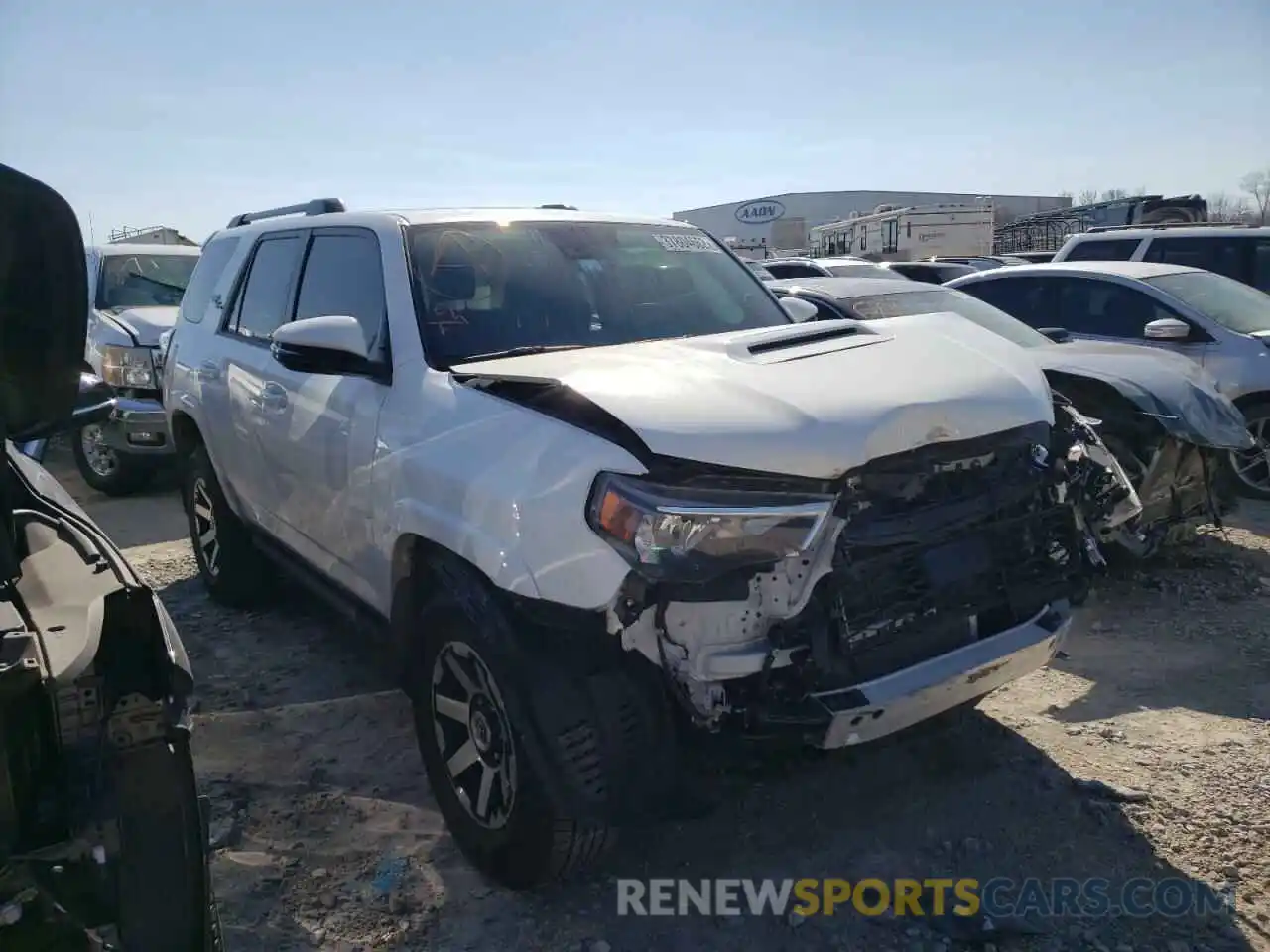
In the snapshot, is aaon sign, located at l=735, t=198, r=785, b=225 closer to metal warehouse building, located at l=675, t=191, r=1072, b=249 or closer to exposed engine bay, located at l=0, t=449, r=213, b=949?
metal warehouse building, located at l=675, t=191, r=1072, b=249

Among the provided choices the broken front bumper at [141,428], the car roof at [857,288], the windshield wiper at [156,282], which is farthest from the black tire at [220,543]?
the windshield wiper at [156,282]

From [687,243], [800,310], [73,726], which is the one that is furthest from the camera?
[800,310]

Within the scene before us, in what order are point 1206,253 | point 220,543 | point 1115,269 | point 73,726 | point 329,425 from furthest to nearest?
point 1206,253, point 1115,269, point 220,543, point 329,425, point 73,726

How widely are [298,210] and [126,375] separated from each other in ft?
13.1

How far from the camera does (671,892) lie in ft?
9.39

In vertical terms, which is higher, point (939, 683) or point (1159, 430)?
point (1159, 430)

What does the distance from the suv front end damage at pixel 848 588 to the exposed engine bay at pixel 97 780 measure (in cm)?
100

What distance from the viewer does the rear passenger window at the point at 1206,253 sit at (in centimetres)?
943

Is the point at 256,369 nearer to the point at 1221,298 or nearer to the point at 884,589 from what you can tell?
the point at 884,589

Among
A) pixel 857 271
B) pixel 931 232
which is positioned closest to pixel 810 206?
pixel 931 232

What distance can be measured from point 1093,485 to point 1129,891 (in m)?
1.53

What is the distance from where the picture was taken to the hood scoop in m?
3.04

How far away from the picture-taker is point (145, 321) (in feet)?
27.5

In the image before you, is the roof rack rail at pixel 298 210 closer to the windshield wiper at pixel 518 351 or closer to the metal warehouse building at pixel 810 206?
the windshield wiper at pixel 518 351
